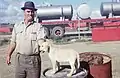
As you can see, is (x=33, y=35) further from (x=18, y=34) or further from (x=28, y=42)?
(x=18, y=34)

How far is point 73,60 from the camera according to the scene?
4.58 meters

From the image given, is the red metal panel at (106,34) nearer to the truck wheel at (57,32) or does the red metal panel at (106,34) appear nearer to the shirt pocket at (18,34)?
the truck wheel at (57,32)

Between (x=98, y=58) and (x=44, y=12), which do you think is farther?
(x=44, y=12)

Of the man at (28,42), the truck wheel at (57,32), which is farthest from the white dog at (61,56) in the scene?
the truck wheel at (57,32)

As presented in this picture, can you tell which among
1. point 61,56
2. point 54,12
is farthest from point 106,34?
point 61,56

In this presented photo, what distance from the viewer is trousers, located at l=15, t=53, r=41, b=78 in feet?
13.4

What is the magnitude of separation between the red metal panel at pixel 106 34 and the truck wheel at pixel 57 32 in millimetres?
3822

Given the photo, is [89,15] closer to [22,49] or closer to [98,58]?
[98,58]

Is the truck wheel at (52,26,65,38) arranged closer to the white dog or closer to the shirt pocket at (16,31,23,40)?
the white dog

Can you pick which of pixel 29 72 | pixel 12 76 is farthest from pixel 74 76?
pixel 12 76

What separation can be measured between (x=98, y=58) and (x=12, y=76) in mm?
3736

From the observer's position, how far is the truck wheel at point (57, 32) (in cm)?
2026

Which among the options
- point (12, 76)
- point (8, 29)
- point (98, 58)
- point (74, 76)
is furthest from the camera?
point (8, 29)

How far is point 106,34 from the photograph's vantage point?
660 inches
